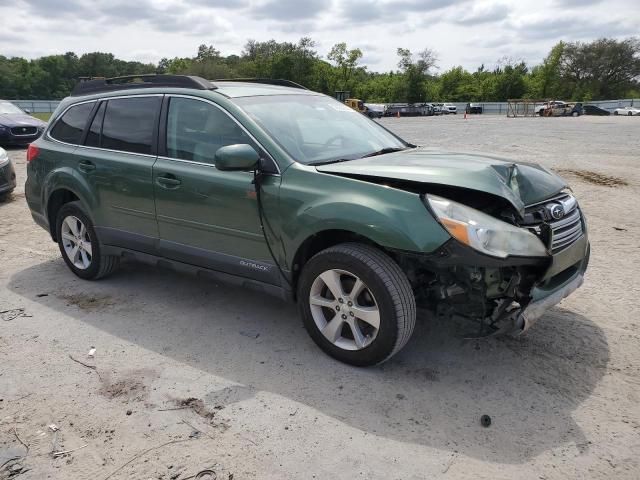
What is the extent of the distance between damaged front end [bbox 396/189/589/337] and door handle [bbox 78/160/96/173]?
2.93 metres

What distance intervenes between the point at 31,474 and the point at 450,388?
2272 millimetres

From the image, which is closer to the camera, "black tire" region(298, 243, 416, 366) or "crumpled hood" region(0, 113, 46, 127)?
"black tire" region(298, 243, 416, 366)

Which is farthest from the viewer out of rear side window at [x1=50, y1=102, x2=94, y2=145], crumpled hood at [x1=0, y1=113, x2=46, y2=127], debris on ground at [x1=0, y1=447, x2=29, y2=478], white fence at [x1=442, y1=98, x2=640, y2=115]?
white fence at [x1=442, y1=98, x2=640, y2=115]

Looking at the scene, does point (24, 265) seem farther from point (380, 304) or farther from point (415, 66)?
point (415, 66)

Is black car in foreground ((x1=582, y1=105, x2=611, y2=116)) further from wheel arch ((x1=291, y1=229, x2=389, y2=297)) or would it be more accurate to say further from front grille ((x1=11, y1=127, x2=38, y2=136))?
wheel arch ((x1=291, y1=229, x2=389, y2=297))

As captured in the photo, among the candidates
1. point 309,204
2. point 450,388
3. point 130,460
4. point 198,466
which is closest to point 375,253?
point 309,204

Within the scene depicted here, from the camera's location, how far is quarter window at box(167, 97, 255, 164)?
3850 mm

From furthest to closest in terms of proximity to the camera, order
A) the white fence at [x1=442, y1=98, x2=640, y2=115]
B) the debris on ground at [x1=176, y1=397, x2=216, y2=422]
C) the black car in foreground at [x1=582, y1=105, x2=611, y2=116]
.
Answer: the white fence at [x1=442, y1=98, x2=640, y2=115] < the black car in foreground at [x1=582, y1=105, x2=611, y2=116] < the debris on ground at [x1=176, y1=397, x2=216, y2=422]

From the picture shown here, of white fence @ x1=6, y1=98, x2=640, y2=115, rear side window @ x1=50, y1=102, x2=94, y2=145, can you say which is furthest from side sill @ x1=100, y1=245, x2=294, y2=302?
white fence @ x1=6, y1=98, x2=640, y2=115

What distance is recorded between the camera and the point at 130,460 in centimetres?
262

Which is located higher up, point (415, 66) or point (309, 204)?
point (415, 66)

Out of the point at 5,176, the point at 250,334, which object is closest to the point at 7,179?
the point at 5,176

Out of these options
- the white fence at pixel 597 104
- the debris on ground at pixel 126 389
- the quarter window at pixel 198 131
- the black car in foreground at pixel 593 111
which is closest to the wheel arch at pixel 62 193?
the quarter window at pixel 198 131

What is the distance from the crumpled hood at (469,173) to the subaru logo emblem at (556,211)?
8 centimetres
